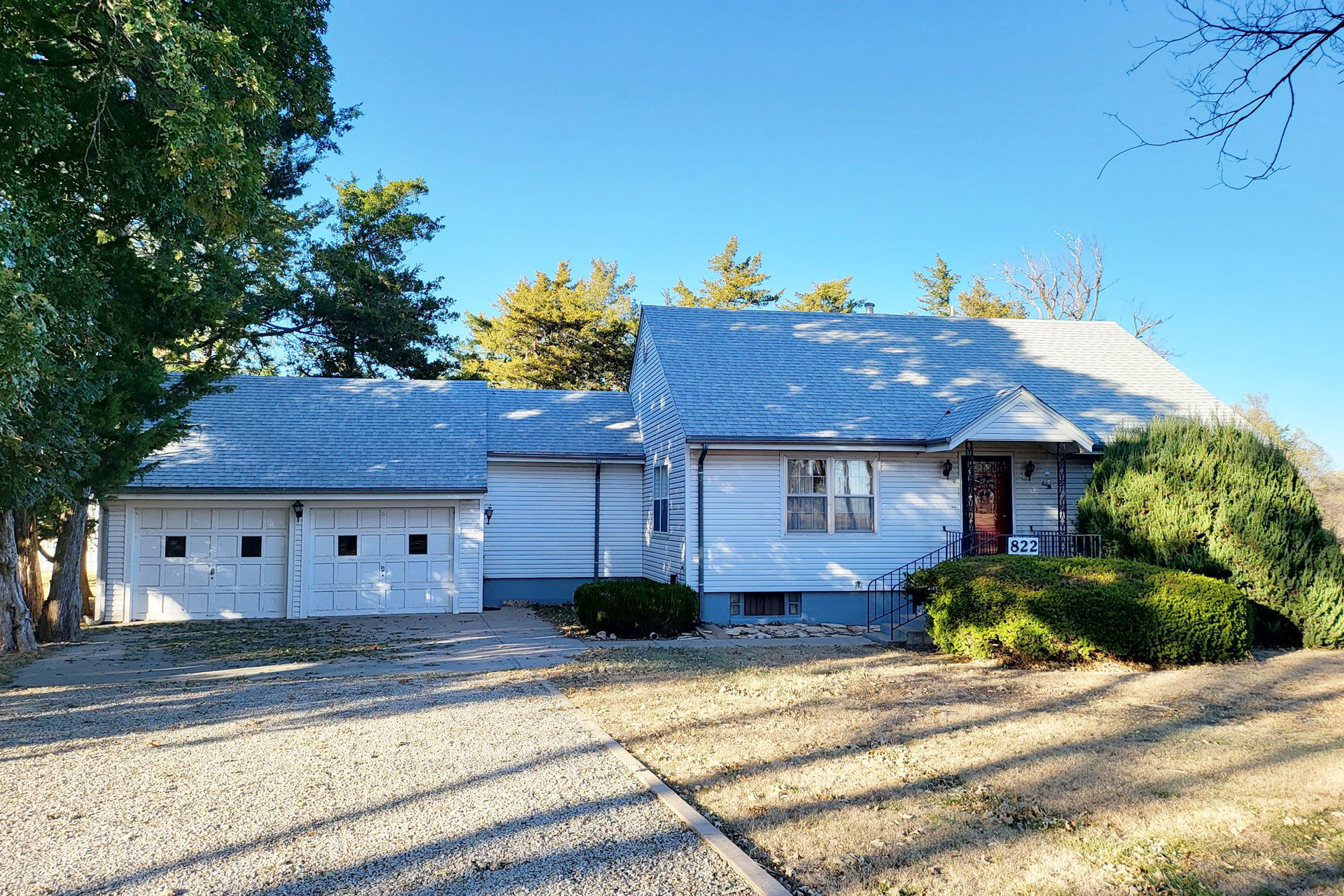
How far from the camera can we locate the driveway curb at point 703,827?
4535 millimetres

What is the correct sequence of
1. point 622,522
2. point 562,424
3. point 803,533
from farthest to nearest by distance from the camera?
1. point 562,424
2. point 622,522
3. point 803,533

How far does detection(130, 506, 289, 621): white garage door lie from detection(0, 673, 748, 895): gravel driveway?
319 inches

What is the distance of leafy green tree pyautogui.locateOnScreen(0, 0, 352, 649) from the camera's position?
777 centimetres

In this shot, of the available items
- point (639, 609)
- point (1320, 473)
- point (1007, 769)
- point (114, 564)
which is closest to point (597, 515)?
point (639, 609)

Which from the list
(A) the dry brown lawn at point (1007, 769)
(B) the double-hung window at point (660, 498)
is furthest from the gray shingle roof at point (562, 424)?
(A) the dry brown lawn at point (1007, 769)

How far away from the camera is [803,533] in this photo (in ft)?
53.1

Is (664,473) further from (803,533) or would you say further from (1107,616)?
(1107,616)

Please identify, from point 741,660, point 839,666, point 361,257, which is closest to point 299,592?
point 741,660

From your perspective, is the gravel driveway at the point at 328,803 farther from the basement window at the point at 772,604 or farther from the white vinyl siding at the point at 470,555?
the white vinyl siding at the point at 470,555

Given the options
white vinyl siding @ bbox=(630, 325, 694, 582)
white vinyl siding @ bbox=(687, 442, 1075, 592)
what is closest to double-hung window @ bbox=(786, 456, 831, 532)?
white vinyl siding @ bbox=(687, 442, 1075, 592)

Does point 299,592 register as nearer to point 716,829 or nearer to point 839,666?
point 839,666

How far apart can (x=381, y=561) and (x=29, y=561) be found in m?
5.91

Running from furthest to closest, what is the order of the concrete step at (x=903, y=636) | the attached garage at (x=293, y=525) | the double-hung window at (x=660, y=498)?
the double-hung window at (x=660, y=498) → the attached garage at (x=293, y=525) → the concrete step at (x=903, y=636)

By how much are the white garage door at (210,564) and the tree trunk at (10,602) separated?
140 inches
